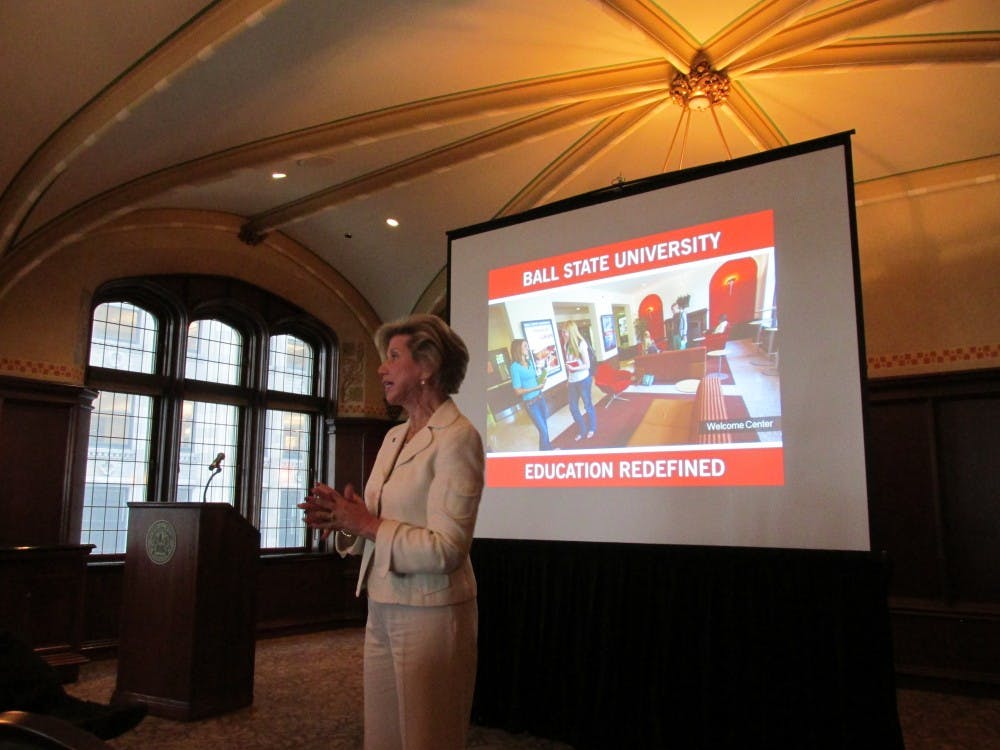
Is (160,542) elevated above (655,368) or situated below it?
below

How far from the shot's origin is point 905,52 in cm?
462

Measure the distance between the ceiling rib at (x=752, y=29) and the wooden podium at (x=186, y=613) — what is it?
4.21 metres

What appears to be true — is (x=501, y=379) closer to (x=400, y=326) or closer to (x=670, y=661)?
(x=670, y=661)

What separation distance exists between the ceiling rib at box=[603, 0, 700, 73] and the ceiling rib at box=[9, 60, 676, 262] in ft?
0.62

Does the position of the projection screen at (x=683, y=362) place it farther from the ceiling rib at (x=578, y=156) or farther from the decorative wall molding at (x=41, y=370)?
the decorative wall molding at (x=41, y=370)

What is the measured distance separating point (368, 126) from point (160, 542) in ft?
10.2

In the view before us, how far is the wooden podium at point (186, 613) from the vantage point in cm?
440

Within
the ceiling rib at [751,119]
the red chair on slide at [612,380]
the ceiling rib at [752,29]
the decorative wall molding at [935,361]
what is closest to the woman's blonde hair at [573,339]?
the red chair on slide at [612,380]

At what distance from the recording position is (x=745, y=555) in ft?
12.6

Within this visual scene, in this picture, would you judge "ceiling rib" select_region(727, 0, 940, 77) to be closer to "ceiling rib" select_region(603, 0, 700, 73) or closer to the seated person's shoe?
"ceiling rib" select_region(603, 0, 700, 73)

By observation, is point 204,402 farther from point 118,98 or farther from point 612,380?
point 612,380

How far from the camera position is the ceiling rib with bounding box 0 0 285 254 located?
4.12m

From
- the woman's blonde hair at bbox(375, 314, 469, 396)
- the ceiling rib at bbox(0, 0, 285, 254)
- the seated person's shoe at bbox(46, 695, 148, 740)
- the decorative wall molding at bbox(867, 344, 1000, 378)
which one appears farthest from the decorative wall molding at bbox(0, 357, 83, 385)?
the decorative wall molding at bbox(867, 344, 1000, 378)

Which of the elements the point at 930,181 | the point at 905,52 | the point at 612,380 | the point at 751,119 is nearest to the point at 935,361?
the point at 930,181
